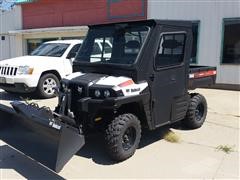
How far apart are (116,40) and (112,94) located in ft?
3.87

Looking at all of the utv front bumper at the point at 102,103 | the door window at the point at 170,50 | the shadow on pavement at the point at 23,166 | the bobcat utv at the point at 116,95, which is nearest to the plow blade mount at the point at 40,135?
the bobcat utv at the point at 116,95

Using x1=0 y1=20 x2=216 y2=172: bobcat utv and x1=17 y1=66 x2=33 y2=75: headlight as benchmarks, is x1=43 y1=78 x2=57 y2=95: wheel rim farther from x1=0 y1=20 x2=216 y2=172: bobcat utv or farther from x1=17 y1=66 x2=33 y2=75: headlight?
x1=0 y1=20 x2=216 y2=172: bobcat utv

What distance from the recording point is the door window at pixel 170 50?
539 centimetres

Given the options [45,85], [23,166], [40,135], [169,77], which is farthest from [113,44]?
[45,85]

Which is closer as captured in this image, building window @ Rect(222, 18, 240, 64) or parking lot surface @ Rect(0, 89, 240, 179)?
parking lot surface @ Rect(0, 89, 240, 179)

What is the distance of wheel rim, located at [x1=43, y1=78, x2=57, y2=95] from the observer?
9.73 meters

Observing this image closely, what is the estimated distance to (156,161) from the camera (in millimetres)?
4988

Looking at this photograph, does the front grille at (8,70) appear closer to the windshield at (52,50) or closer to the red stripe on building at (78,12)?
the windshield at (52,50)

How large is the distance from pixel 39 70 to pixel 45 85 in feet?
1.74

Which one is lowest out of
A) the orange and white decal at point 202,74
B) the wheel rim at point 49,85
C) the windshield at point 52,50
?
the wheel rim at point 49,85

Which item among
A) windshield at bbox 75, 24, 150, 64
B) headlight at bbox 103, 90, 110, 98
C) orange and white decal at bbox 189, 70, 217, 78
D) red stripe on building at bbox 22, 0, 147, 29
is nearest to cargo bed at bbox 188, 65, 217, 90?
orange and white decal at bbox 189, 70, 217, 78

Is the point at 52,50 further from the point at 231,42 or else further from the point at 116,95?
the point at 116,95

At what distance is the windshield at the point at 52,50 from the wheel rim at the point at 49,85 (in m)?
0.89

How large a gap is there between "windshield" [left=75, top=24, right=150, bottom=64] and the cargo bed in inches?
54.9
